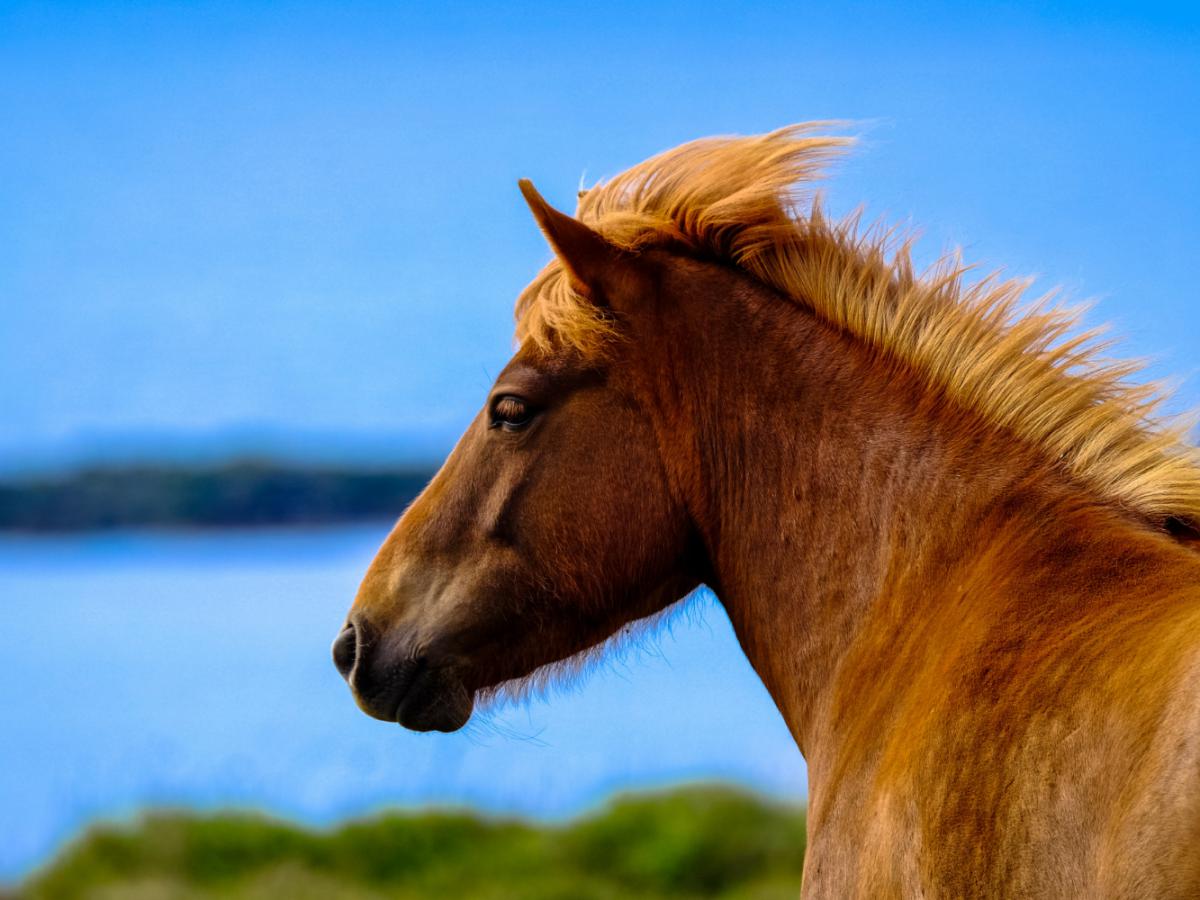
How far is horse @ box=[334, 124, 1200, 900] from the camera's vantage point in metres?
Result: 2.10

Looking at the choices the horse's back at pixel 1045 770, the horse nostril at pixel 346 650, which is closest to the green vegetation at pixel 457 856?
the horse nostril at pixel 346 650

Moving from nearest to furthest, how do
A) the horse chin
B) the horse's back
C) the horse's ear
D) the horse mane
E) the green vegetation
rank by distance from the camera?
the horse's back, the horse mane, the horse's ear, the horse chin, the green vegetation

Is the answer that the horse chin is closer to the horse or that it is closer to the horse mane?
the horse

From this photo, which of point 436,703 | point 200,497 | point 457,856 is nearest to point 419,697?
point 436,703

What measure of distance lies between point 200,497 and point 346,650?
178 inches

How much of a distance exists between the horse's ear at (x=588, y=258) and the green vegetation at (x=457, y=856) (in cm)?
501

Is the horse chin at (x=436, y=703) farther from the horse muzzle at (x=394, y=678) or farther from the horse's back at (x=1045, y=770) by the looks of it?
the horse's back at (x=1045, y=770)

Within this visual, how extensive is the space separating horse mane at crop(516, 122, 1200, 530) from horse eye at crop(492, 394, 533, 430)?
0.56ft

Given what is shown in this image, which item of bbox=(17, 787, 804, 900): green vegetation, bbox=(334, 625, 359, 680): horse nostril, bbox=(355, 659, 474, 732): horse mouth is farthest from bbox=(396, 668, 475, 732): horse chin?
bbox=(17, 787, 804, 900): green vegetation

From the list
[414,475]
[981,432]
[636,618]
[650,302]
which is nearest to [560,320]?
[650,302]

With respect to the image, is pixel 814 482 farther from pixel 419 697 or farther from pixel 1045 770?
pixel 419 697

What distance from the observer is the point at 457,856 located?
7.77 metres

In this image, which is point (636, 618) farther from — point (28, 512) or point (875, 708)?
point (28, 512)

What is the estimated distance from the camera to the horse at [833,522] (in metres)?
2.10
